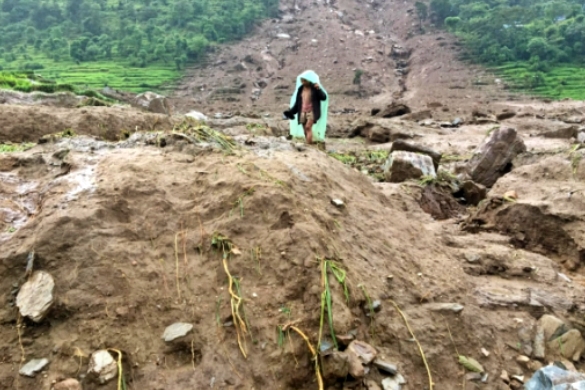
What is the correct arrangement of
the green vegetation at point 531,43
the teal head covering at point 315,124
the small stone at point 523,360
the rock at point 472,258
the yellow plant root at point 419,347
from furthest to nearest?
1. the green vegetation at point 531,43
2. the teal head covering at point 315,124
3. the rock at point 472,258
4. the small stone at point 523,360
5. the yellow plant root at point 419,347

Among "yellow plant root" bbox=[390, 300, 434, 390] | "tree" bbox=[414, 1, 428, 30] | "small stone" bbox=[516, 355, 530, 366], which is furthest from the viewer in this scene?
"tree" bbox=[414, 1, 428, 30]

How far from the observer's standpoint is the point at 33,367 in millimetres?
2398

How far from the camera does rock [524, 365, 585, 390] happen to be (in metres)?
2.55

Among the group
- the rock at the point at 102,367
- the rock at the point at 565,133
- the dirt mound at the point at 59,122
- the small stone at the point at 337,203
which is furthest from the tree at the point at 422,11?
the rock at the point at 102,367

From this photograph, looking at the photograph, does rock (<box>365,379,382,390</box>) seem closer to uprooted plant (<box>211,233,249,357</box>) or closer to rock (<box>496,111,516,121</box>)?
uprooted plant (<box>211,233,249,357</box>)

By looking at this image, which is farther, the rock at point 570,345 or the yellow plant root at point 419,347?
the rock at point 570,345

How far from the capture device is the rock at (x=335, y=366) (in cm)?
246

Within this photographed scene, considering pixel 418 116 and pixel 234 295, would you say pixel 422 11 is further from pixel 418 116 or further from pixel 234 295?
→ pixel 234 295

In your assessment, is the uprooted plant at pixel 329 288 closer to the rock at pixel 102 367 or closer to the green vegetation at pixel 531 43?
the rock at pixel 102 367

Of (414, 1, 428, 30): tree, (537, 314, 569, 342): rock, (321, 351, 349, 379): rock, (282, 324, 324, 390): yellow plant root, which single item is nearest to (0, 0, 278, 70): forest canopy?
(414, 1, 428, 30): tree

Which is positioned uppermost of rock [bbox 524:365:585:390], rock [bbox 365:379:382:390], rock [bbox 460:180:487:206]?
rock [bbox 365:379:382:390]

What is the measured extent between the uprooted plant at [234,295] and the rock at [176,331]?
10.2 inches

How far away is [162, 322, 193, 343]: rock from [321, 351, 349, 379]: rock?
76cm

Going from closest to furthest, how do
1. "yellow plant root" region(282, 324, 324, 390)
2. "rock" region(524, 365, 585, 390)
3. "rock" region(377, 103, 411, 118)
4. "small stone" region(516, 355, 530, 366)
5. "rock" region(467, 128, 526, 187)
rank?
"yellow plant root" region(282, 324, 324, 390) < "rock" region(524, 365, 585, 390) < "small stone" region(516, 355, 530, 366) < "rock" region(467, 128, 526, 187) < "rock" region(377, 103, 411, 118)
